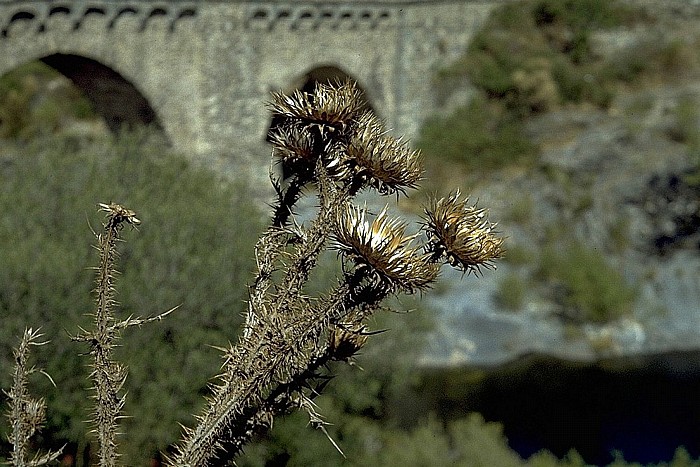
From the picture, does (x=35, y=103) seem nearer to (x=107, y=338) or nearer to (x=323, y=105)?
(x=107, y=338)

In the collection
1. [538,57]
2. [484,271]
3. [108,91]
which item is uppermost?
[538,57]

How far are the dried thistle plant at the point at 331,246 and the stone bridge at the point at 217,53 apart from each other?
7839 mm

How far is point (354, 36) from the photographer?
14.2m

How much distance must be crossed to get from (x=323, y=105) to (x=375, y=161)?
20 cm

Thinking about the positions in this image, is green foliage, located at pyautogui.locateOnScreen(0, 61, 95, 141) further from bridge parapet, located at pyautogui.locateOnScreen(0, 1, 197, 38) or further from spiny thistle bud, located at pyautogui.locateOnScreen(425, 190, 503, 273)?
spiny thistle bud, located at pyautogui.locateOnScreen(425, 190, 503, 273)

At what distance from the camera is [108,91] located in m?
11.8

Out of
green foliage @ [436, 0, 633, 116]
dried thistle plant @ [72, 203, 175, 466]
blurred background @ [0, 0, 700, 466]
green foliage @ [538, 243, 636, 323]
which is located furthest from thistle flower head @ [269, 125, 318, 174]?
green foliage @ [436, 0, 633, 116]

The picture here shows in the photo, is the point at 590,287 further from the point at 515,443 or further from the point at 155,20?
the point at 155,20

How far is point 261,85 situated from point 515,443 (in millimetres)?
5831

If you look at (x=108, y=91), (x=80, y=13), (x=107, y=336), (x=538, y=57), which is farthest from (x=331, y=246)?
(x=538, y=57)

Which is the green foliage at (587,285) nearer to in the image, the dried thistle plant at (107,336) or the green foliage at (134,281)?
the green foliage at (134,281)

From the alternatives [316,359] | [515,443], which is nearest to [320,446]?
[316,359]

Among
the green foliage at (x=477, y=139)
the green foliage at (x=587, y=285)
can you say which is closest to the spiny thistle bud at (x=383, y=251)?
the green foliage at (x=587, y=285)

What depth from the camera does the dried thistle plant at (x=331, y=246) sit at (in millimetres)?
2355
